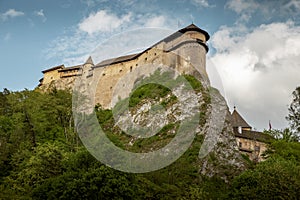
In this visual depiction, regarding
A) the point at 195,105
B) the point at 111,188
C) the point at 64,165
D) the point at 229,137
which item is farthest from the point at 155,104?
the point at 111,188

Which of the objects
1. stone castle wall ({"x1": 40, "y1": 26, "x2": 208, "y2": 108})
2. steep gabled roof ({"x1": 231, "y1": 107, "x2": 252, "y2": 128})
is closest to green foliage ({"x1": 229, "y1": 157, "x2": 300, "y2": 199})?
stone castle wall ({"x1": 40, "y1": 26, "x2": 208, "y2": 108})

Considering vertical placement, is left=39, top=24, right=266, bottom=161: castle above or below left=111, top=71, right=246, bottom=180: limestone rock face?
above

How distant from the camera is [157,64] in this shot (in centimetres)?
6303

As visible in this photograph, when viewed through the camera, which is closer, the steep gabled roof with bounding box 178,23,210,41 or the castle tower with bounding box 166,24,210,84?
the castle tower with bounding box 166,24,210,84

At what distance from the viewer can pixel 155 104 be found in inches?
2026

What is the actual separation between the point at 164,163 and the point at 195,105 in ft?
44.2

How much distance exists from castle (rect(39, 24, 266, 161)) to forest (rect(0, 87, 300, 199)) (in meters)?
7.19

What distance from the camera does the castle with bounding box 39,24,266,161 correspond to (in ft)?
182

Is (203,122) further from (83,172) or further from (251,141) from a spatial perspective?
(83,172)

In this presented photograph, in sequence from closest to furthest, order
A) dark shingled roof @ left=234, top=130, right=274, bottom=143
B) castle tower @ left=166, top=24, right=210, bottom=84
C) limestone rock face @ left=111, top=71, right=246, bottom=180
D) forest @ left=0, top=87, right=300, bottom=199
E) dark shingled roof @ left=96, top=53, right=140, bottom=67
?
forest @ left=0, top=87, right=300, bottom=199, limestone rock face @ left=111, top=71, right=246, bottom=180, dark shingled roof @ left=234, top=130, right=274, bottom=143, castle tower @ left=166, top=24, right=210, bottom=84, dark shingled roof @ left=96, top=53, right=140, bottom=67

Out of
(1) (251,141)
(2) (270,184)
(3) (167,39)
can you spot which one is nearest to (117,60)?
(3) (167,39)

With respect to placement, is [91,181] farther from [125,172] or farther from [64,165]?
[64,165]

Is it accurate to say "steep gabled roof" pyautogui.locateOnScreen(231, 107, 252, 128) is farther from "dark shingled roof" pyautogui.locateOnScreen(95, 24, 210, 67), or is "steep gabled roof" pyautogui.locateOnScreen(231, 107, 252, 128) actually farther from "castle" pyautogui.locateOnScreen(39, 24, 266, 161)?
"dark shingled roof" pyautogui.locateOnScreen(95, 24, 210, 67)

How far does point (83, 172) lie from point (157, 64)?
38782mm
